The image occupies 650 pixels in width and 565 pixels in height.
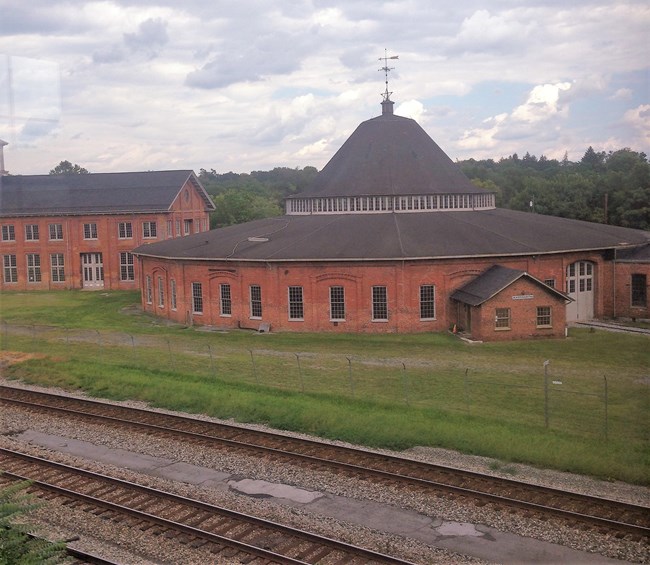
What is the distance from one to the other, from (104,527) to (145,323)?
27.1m

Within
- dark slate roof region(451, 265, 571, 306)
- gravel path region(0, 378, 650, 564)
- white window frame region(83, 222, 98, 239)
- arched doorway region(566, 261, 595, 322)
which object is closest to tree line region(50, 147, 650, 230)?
white window frame region(83, 222, 98, 239)

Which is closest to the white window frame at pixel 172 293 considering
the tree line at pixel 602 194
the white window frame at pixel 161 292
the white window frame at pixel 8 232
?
the white window frame at pixel 161 292

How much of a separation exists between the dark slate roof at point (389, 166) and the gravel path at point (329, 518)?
2649 centimetres

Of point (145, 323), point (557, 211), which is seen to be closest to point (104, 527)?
point (145, 323)

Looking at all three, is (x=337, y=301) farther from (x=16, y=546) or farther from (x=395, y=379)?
(x=16, y=546)

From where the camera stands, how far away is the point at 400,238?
3691 centimetres

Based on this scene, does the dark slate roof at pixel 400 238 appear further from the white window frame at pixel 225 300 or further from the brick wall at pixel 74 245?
the brick wall at pixel 74 245

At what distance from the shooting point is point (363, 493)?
15.5 m

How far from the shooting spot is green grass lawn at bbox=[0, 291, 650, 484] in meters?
18.6

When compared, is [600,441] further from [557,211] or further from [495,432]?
[557,211]

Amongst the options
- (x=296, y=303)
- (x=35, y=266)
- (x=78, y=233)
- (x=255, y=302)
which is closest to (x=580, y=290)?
(x=296, y=303)

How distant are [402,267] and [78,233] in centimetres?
3369

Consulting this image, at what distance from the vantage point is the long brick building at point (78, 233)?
6006 centimetres

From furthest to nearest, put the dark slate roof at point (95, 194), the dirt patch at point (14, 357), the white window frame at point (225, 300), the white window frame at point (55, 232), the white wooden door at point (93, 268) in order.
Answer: the white wooden door at point (93, 268), the white window frame at point (55, 232), the dark slate roof at point (95, 194), the white window frame at point (225, 300), the dirt patch at point (14, 357)
